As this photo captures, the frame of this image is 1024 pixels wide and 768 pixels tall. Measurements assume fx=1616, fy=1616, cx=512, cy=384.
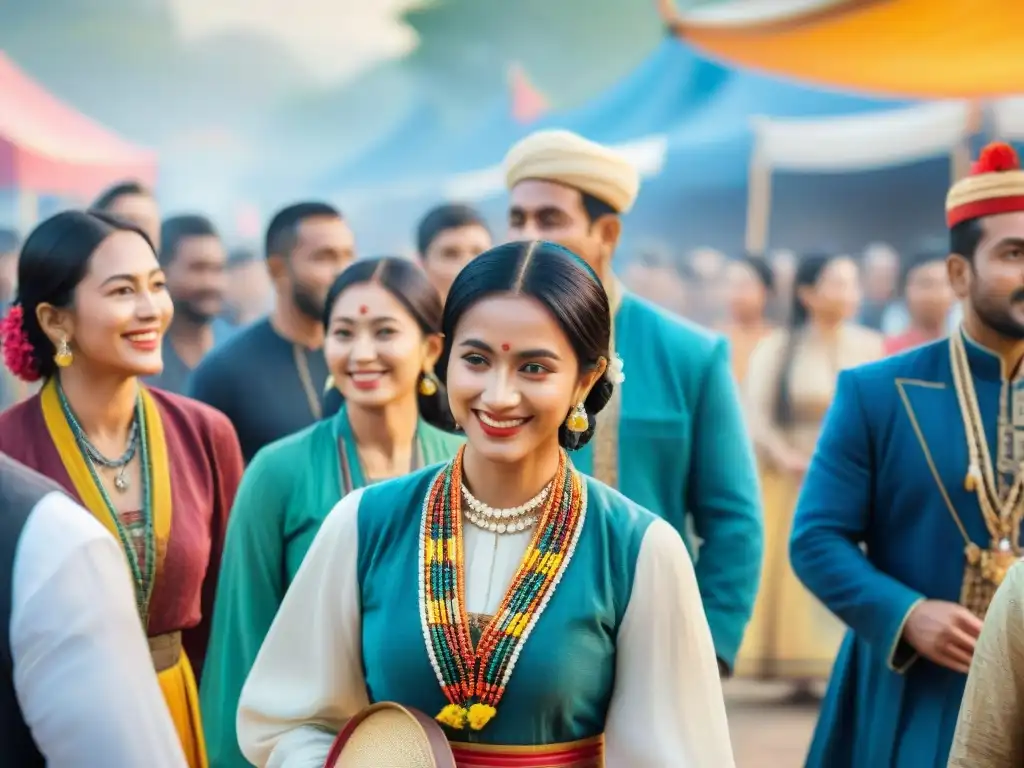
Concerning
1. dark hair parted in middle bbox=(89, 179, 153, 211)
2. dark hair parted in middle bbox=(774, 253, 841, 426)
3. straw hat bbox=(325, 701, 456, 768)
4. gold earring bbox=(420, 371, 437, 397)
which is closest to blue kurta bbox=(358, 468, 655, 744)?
straw hat bbox=(325, 701, 456, 768)

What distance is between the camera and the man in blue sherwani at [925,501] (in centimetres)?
370

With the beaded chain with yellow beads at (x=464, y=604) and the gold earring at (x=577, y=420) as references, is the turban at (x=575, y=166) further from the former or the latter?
the beaded chain with yellow beads at (x=464, y=604)

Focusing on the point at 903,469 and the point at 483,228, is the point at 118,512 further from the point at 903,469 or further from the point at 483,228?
the point at 483,228

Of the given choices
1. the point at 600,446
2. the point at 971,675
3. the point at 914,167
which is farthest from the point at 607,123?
the point at 971,675

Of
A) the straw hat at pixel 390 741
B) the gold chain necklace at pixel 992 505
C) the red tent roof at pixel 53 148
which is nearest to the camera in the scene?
the straw hat at pixel 390 741

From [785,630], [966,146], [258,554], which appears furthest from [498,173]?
[258,554]

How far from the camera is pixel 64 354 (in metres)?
3.83

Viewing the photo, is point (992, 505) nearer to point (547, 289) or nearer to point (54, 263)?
point (547, 289)

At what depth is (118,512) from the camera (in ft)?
12.5

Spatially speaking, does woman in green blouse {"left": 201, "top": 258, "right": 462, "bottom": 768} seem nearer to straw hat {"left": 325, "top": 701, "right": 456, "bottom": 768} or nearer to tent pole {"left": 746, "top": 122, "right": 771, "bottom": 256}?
straw hat {"left": 325, "top": 701, "right": 456, "bottom": 768}

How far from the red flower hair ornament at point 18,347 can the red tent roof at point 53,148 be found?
25.9 ft

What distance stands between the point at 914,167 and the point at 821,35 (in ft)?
8.21

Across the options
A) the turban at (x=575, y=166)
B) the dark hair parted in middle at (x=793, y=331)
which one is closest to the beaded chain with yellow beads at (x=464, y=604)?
the turban at (x=575, y=166)

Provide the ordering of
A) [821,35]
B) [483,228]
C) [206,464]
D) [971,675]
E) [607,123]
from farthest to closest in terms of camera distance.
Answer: [607,123]
[821,35]
[483,228]
[206,464]
[971,675]
